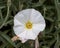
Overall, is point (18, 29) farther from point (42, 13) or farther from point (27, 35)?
point (42, 13)

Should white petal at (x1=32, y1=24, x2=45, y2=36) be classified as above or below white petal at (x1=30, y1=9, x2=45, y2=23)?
below

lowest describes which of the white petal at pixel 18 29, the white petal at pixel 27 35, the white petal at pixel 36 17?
the white petal at pixel 27 35

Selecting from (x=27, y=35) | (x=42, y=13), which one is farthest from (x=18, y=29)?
(x=42, y=13)

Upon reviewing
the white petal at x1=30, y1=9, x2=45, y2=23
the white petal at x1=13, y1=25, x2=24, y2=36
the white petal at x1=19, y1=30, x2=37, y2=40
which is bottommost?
the white petal at x1=19, y1=30, x2=37, y2=40

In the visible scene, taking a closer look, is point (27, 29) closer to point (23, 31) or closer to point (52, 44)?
point (23, 31)

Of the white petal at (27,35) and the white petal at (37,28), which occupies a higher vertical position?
the white petal at (37,28)

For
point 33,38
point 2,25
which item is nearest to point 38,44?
point 33,38
